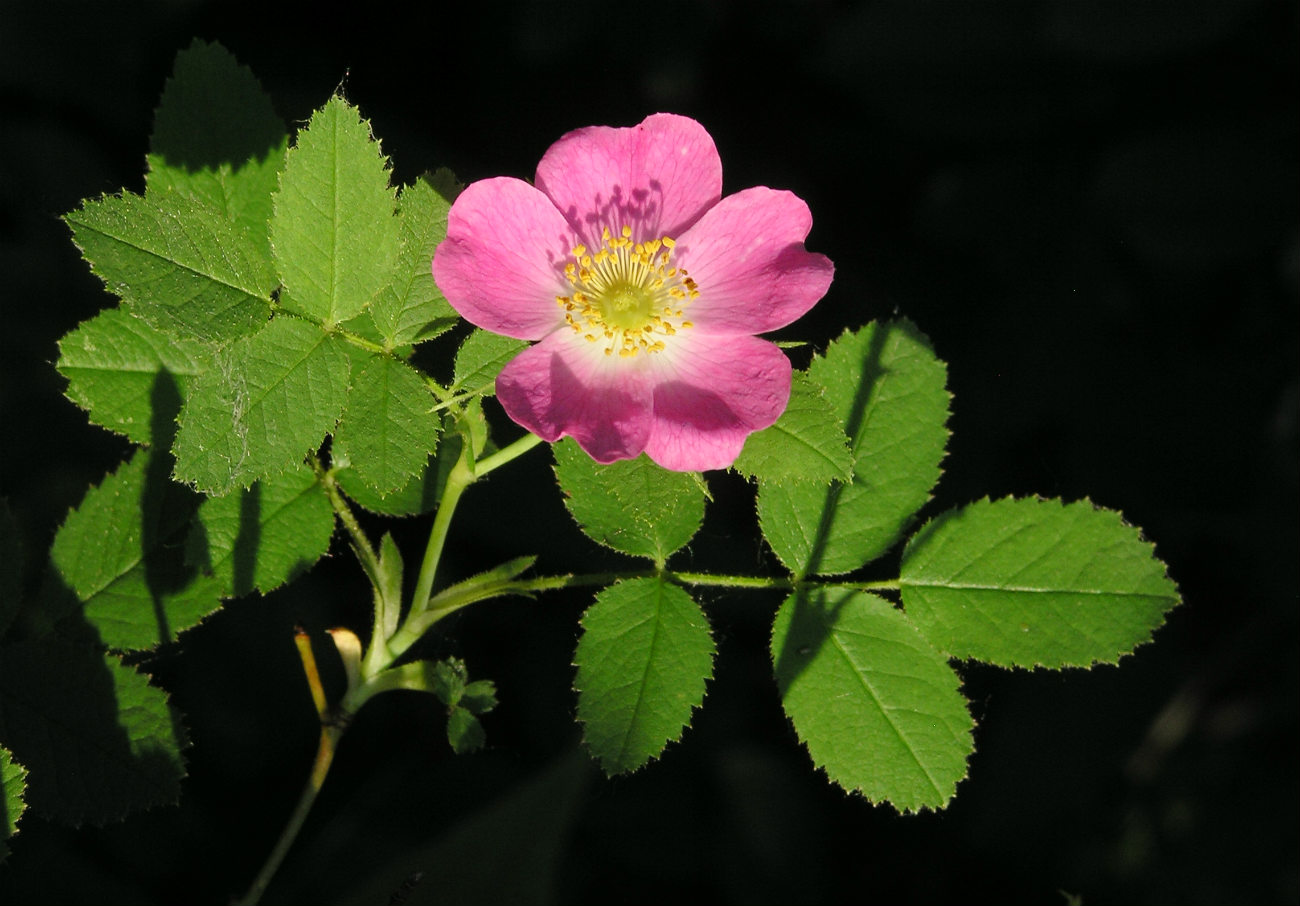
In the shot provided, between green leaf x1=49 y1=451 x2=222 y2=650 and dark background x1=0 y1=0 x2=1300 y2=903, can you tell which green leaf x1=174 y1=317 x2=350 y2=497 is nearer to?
green leaf x1=49 y1=451 x2=222 y2=650

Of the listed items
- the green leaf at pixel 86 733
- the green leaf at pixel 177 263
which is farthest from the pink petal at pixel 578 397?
the green leaf at pixel 86 733

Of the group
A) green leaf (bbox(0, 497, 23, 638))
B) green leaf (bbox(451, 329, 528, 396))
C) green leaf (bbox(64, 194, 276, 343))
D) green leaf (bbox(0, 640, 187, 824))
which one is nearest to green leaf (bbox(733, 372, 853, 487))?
green leaf (bbox(451, 329, 528, 396))

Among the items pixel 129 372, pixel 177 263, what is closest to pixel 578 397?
pixel 177 263

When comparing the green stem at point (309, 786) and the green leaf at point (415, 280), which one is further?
the green stem at point (309, 786)

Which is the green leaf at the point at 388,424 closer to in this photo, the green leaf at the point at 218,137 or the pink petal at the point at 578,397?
the pink petal at the point at 578,397

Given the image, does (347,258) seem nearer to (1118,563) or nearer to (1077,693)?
(1118,563)

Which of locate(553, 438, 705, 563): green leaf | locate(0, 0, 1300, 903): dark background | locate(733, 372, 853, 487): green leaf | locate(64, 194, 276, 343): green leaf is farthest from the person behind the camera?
locate(0, 0, 1300, 903): dark background
